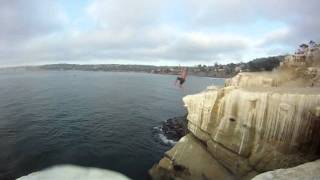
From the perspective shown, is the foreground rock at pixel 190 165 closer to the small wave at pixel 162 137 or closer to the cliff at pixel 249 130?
the cliff at pixel 249 130

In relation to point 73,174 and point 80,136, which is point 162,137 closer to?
point 80,136

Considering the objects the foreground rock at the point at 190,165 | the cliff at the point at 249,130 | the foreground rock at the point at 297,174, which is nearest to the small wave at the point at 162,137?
the cliff at the point at 249,130

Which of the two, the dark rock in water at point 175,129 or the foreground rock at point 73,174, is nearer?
the foreground rock at point 73,174

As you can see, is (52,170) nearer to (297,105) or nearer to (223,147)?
(223,147)

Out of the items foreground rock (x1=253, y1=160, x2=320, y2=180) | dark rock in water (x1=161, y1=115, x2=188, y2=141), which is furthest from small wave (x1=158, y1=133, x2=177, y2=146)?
foreground rock (x1=253, y1=160, x2=320, y2=180)

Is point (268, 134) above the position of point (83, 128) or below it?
above

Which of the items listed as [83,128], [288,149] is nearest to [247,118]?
[288,149]
